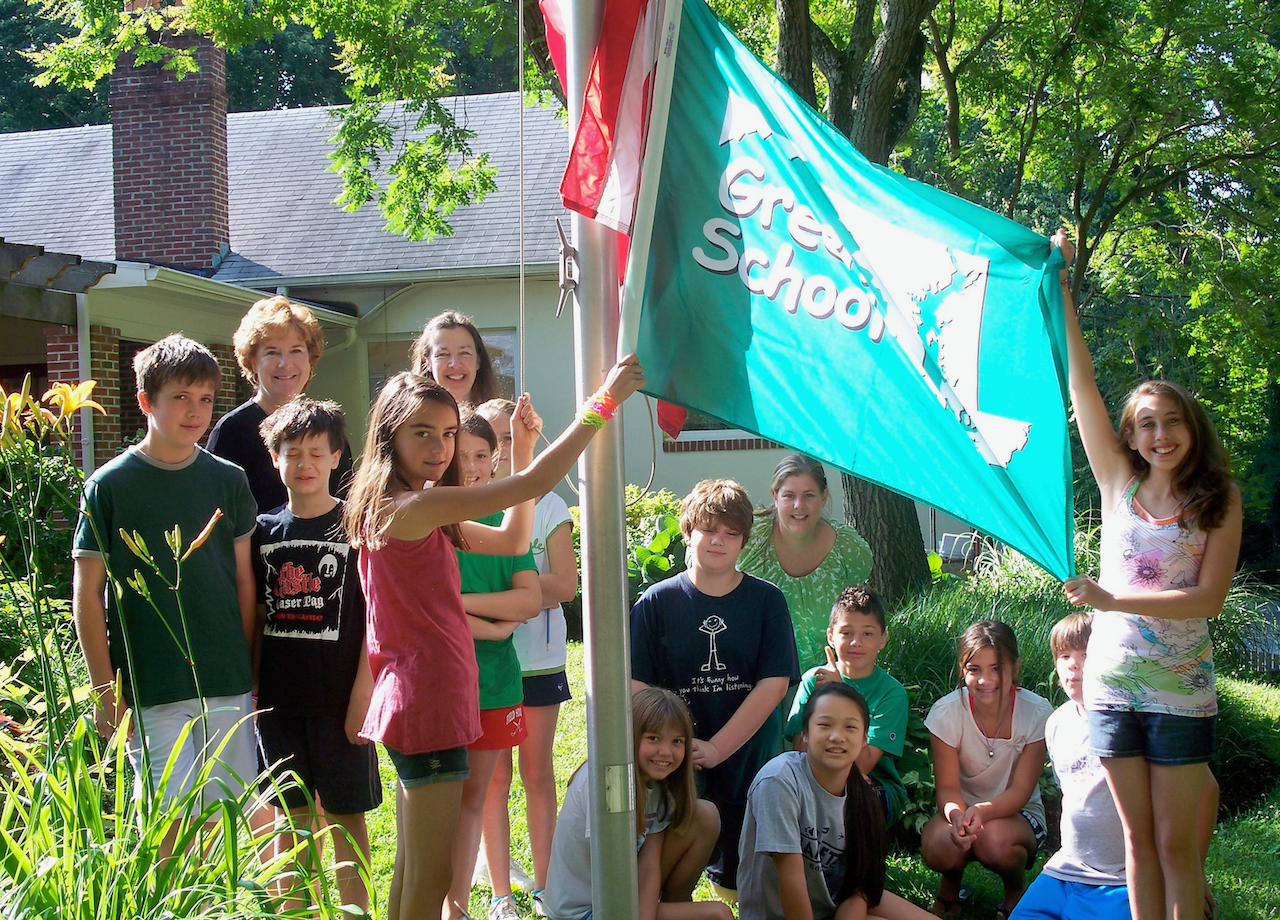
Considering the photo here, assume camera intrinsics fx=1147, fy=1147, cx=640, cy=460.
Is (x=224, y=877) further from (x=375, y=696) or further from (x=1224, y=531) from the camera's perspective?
(x=1224, y=531)

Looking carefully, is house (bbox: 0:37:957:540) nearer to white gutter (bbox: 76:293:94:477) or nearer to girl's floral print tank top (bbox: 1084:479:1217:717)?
white gutter (bbox: 76:293:94:477)

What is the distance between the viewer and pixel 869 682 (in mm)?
4383


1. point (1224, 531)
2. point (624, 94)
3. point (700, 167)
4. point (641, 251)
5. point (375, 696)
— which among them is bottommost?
point (375, 696)

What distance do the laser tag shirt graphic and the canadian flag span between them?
137 centimetres

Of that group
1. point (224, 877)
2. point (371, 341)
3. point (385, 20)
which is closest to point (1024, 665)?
point (224, 877)

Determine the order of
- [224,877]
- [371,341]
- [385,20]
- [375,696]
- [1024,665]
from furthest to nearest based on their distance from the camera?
[371,341] → [385,20] → [1024,665] → [375,696] → [224,877]

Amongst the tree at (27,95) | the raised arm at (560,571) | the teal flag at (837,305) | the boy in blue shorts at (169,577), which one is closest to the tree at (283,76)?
the tree at (27,95)

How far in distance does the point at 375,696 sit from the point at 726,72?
1.77 metres

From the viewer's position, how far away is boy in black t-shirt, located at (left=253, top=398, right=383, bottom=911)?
3336 millimetres

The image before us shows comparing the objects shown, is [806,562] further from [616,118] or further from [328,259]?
[328,259]

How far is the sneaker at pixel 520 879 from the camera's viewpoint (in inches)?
161

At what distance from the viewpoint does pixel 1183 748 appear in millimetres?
3311

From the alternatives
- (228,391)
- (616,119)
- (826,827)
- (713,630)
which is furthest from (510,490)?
(228,391)

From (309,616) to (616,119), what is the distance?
5.68ft
